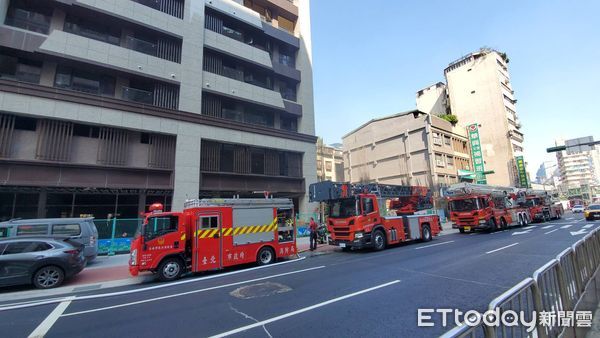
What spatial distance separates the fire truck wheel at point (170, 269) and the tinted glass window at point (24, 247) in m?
3.76

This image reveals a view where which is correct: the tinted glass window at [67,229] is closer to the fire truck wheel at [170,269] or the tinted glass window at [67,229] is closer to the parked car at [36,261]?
the parked car at [36,261]

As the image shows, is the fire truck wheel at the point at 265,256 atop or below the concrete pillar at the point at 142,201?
below

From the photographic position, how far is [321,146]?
5162 cm

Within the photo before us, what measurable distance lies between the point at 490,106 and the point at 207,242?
2253 inches

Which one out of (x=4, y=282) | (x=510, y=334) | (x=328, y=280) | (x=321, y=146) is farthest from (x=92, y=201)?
(x=321, y=146)

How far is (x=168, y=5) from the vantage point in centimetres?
2166

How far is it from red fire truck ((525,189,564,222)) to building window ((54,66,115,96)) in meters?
38.2

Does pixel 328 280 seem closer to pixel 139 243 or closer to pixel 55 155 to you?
pixel 139 243

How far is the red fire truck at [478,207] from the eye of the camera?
19906mm

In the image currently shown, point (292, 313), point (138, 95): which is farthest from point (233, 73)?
point (292, 313)

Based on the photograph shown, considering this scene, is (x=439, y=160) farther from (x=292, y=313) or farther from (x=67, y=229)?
(x=67, y=229)

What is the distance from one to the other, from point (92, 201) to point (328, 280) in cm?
1765

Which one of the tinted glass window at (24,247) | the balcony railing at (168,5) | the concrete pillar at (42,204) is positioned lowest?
the tinted glass window at (24,247)

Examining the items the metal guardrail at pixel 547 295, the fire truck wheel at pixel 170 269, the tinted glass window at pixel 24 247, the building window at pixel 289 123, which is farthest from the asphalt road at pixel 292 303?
the building window at pixel 289 123
